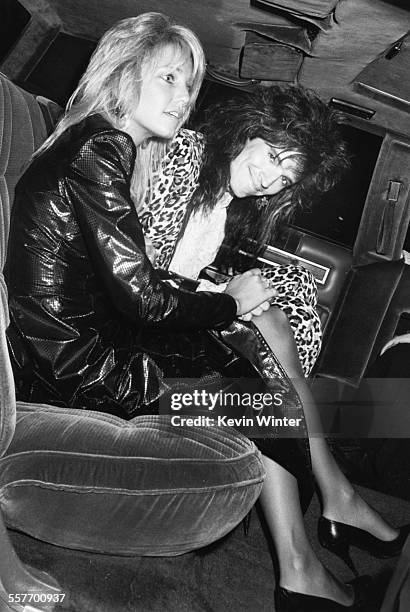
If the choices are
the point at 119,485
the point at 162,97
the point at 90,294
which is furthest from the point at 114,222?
the point at 119,485

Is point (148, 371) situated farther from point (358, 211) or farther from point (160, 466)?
point (358, 211)

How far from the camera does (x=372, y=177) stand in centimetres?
124

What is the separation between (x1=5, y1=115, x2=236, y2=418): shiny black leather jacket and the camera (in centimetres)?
93

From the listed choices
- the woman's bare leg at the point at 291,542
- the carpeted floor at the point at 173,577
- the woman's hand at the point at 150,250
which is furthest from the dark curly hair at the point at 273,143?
the carpeted floor at the point at 173,577

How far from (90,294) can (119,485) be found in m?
0.29

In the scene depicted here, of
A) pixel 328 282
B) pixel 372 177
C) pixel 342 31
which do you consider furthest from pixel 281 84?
pixel 328 282

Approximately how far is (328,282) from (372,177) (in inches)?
8.2

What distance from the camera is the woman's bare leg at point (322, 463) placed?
3.75ft

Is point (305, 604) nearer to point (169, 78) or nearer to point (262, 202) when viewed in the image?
point (262, 202)

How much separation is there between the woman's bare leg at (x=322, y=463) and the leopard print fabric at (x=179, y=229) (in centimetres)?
4

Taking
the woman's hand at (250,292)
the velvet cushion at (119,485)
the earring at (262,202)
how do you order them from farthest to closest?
the earring at (262,202), the woman's hand at (250,292), the velvet cushion at (119,485)

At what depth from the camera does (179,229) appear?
1190 millimetres

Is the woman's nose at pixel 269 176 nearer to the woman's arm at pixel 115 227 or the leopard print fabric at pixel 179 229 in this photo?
the leopard print fabric at pixel 179 229

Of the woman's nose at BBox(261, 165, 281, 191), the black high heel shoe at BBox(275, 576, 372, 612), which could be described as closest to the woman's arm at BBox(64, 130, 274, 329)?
the woman's nose at BBox(261, 165, 281, 191)
